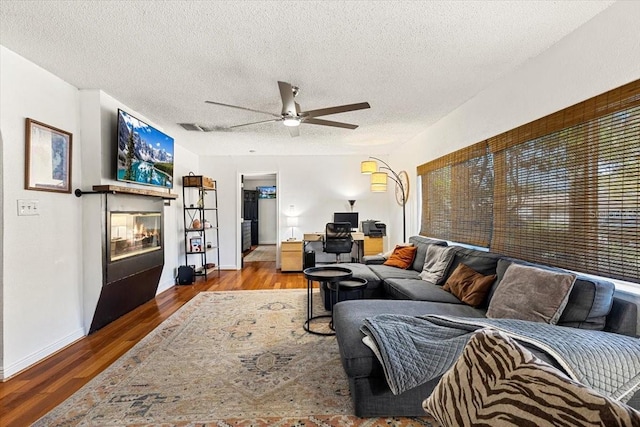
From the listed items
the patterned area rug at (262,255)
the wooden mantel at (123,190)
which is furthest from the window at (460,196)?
the patterned area rug at (262,255)

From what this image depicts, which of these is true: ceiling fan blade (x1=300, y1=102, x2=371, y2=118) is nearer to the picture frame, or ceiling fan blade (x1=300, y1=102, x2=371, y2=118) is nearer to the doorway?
the picture frame

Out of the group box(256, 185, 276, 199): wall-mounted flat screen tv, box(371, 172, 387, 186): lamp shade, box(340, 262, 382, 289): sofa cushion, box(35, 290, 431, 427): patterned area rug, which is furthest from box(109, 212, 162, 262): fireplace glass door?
box(256, 185, 276, 199): wall-mounted flat screen tv

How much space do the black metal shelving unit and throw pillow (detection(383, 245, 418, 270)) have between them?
10.7ft

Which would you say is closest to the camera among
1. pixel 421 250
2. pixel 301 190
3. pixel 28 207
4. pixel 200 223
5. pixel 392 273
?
pixel 28 207

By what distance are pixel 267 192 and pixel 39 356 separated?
8.09 metres

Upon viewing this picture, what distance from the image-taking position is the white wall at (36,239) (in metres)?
2.31

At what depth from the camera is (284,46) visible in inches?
90.9

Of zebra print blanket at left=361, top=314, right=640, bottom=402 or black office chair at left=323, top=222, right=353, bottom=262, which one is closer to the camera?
zebra print blanket at left=361, top=314, right=640, bottom=402

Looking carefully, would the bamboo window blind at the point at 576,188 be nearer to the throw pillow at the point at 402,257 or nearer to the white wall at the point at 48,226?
the throw pillow at the point at 402,257

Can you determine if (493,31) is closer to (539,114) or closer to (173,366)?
(539,114)

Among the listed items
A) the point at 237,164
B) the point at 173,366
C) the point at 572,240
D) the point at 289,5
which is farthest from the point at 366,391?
the point at 237,164

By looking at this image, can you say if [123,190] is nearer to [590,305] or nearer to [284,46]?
[284,46]

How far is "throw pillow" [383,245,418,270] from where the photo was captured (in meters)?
4.10

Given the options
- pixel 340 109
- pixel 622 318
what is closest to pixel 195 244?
pixel 340 109
